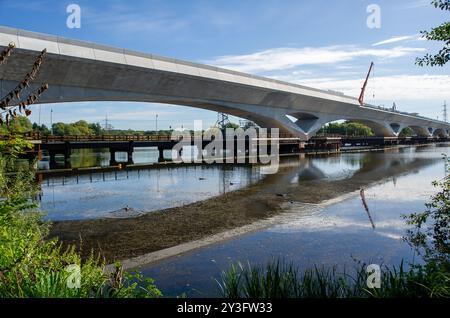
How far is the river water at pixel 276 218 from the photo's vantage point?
7.92 meters

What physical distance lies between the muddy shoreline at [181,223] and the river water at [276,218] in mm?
940

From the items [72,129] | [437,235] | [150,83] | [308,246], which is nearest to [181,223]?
[308,246]

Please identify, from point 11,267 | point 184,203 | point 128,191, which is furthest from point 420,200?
point 11,267

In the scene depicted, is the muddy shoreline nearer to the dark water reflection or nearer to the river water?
the river water

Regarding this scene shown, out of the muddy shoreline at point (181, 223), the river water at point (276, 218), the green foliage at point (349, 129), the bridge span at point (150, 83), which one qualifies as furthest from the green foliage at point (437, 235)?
the green foliage at point (349, 129)

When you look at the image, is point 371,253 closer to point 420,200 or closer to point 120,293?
point 120,293

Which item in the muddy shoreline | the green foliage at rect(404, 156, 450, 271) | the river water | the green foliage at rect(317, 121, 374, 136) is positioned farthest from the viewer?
the green foliage at rect(317, 121, 374, 136)

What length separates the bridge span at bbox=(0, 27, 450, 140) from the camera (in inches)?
1079

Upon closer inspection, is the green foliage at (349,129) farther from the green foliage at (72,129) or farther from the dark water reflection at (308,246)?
the dark water reflection at (308,246)

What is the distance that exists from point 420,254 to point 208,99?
3814 centimetres

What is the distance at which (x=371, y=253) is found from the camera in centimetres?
853

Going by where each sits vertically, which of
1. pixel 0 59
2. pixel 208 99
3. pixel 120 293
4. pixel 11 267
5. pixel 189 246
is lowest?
pixel 189 246

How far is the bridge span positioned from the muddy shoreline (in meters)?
19.4

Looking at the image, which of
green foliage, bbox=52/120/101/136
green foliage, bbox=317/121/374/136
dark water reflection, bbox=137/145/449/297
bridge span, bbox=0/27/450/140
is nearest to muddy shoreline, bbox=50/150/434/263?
dark water reflection, bbox=137/145/449/297
